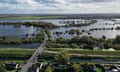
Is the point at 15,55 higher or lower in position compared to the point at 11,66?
lower

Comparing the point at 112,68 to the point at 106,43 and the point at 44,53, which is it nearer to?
the point at 44,53

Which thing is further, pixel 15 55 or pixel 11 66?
pixel 15 55

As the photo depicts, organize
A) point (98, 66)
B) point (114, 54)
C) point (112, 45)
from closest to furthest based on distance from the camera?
point (98, 66)
point (114, 54)
point (112, 45)

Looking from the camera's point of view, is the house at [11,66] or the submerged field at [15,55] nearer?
the house at [11,66]

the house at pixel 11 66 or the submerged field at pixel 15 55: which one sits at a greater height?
the house at pixel 11 66

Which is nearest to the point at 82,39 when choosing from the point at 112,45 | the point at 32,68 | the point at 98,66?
the point at 112,45

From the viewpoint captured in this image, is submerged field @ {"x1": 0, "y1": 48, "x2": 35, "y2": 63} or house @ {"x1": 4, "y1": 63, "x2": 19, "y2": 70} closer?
house @ {"x1": 4, "y1": 63, "x2": 19, "y2": 70}

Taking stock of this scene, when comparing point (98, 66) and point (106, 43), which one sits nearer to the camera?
point (98, 66)

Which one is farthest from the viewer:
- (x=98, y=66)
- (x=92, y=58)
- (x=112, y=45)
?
(x=112, y=45)

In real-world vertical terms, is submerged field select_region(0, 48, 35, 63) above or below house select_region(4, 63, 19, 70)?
below

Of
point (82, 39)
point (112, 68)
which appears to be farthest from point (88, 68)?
point (82, 39)
